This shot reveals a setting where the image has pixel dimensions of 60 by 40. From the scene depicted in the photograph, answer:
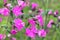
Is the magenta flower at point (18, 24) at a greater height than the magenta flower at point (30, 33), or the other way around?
the magenta flower at point (18, 24)

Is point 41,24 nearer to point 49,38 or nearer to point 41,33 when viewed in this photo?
point 41,33

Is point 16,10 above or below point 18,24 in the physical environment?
above

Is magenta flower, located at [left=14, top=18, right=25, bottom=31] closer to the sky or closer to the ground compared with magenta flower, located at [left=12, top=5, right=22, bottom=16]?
Answer: closer to the ground

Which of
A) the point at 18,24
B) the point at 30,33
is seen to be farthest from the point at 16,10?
the point at 30,33

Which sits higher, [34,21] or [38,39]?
[34,21]

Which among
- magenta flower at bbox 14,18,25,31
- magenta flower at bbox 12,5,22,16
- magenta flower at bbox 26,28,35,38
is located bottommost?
magenta flower at bbox 26,28,35,38

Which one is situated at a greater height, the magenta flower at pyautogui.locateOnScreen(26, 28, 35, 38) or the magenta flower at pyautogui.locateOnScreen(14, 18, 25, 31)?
the magenta flower at pyautogui.locateOnScreen(14, 18, 25, 31)

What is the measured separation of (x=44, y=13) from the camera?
2170mm

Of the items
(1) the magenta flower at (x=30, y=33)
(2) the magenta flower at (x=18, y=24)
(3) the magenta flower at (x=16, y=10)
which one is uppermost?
(3) the magenta flower at (x=16, y=10)

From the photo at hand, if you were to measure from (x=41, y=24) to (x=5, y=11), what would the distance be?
1.06 ft

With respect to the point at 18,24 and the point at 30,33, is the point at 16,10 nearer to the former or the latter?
the point at 18,24

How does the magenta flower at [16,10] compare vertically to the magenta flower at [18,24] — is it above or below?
above

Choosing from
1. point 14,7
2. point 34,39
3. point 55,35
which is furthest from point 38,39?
point 55,35

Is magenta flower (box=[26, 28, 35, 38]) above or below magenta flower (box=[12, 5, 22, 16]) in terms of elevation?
below
